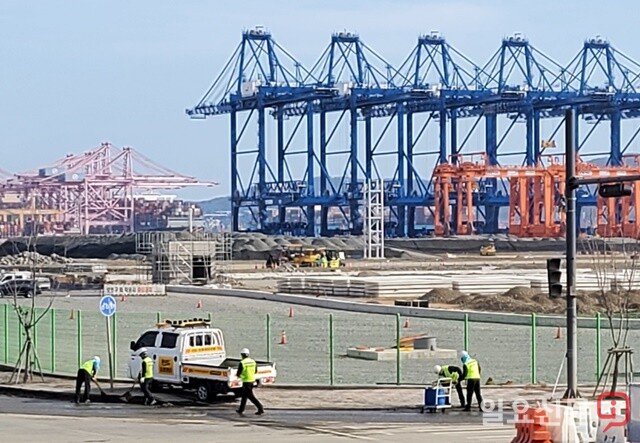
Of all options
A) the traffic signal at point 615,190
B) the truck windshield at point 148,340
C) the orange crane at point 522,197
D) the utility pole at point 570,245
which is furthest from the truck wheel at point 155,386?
the orange crane at point 522,197

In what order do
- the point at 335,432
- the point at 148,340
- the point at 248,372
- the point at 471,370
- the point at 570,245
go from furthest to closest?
the point at 148,340
the point at 570,245
the point at 471,370
the point at 248,372
the point at 335,432

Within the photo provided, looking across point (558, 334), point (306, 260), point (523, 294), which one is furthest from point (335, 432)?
point (306, 260)

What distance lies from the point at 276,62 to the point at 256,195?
51.1 feet

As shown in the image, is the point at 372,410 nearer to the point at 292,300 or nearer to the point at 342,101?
the point at 292,300

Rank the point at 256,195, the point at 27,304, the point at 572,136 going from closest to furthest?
the point at 572,136, the point at 27,304, the point at 256,195

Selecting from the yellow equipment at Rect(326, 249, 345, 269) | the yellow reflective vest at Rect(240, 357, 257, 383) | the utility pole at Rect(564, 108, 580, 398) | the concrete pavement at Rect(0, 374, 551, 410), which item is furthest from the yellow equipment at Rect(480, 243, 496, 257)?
the yellow reflective vest at Rect(240, 357, 257, 383)

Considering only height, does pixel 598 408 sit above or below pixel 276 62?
below

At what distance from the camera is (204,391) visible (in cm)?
2722

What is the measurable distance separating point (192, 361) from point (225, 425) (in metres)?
4.90

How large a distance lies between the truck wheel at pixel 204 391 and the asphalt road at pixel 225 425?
0.53 metres

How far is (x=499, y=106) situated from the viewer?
149125 millimetres

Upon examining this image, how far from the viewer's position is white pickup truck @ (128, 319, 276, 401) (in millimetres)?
27031

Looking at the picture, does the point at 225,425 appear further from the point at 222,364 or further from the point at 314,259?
the point at 314,259

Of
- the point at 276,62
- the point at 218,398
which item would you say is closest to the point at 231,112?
the point at 276,62
